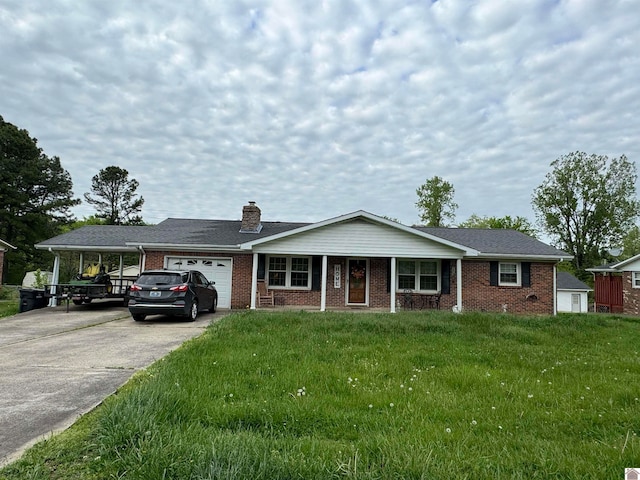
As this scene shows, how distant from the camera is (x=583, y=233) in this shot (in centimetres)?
4250

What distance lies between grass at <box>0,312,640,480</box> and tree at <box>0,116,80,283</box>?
123 feet

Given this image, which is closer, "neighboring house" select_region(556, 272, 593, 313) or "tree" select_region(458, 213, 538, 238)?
"neighboring house" select_region(556, 272, 593, 313)

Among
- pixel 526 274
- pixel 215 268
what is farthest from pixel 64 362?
pixel 526 274

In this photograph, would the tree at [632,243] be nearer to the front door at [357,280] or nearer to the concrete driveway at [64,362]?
the front door at [357,280]

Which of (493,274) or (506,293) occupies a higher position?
(493,274)

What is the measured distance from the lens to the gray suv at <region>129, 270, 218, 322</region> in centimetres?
1177

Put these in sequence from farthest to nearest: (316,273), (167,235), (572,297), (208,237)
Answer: (572,297) → (167,235) → (208,237) → (316,273)

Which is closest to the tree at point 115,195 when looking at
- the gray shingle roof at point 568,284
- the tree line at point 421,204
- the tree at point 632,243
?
the tree line at point 421,204

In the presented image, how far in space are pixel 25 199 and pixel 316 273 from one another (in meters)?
33.2

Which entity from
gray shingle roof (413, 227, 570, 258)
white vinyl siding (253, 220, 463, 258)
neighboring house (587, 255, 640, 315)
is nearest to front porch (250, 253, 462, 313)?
white vinyl siding (253, 220, 463, 258)

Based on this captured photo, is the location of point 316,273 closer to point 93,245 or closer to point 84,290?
point 84,290

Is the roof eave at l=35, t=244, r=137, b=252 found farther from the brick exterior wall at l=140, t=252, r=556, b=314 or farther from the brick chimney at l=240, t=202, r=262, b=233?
the brick chimney at l=240, t=202, r=262, b=233

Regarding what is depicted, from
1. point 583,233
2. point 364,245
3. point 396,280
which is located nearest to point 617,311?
point 583,233

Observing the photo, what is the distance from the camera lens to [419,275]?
56.9ft
